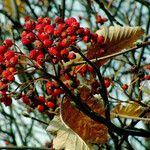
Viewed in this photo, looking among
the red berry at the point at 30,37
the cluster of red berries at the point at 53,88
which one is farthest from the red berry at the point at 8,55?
the cluster of red berries at the point at 53,88

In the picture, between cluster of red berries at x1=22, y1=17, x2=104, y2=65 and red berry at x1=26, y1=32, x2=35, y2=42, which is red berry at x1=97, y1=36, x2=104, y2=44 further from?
red berry at x1=26, y1=32, x2=35, y2=42

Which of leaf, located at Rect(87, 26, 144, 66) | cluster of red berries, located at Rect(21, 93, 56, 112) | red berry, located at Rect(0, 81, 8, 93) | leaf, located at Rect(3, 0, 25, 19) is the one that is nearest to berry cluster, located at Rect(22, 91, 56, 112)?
cluster of red berries, located at Rect(21, 93, 56, 112)

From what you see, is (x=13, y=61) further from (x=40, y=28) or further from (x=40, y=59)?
(x=40, y=28)

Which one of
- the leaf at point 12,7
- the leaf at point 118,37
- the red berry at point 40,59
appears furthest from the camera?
the leaf at point 12,7

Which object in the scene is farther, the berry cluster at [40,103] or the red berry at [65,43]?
the berry cluster at [40,103]

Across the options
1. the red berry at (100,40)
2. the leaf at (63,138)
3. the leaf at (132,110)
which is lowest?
the leaf at (63,138)

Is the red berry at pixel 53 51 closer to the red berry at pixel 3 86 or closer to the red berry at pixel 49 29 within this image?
the red berry at pixel 49 29

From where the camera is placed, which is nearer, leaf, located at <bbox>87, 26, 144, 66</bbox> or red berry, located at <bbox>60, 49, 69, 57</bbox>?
red berry, located at <bbox>60, 49, 69, 57</bbox>
